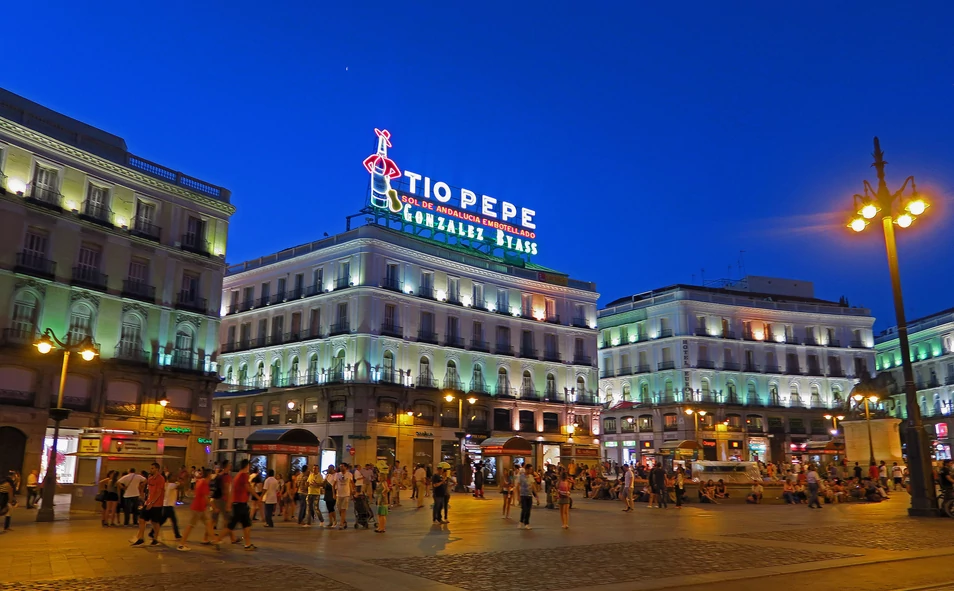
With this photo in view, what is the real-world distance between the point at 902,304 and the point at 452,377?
3959cm

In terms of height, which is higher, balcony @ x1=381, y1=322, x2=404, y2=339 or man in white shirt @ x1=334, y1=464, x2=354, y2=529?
balcony @ x1=381, y1=322, x2=404, y2=339

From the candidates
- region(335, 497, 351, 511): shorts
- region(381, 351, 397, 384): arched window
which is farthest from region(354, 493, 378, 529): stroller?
region(381, 351, 397, 384): arched window

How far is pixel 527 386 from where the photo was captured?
61.3m

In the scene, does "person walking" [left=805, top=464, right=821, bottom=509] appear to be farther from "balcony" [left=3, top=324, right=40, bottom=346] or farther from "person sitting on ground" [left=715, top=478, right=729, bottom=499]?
"balcony" [left=3, top=324, right=40, bottom=346]

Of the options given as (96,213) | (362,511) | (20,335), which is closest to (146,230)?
(96,213)

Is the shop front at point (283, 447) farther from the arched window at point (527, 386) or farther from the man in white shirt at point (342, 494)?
the arched window at point (527, 386)

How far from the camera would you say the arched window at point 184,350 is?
4234 cm

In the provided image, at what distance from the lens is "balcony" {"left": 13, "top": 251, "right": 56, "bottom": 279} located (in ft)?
118

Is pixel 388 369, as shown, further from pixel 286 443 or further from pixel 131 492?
pixel 131 492

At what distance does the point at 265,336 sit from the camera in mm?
59188

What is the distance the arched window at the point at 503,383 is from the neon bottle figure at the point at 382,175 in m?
15.0

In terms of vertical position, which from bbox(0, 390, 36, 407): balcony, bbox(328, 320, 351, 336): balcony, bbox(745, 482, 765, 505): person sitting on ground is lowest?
bbox(745, 482, 765, 505): person sitting on ground

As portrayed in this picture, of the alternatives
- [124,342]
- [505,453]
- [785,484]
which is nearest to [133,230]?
[124,342]

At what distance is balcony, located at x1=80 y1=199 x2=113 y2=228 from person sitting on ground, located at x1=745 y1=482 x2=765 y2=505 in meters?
33.7
